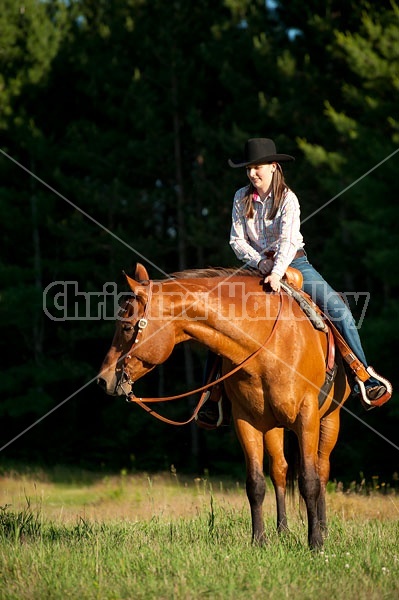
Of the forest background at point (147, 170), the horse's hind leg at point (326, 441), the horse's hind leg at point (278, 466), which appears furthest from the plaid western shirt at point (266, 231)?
the forest background at point (147, 170)

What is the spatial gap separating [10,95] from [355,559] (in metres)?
22.0

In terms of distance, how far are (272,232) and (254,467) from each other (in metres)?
2.07

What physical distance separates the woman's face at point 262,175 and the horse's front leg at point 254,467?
2069 mm

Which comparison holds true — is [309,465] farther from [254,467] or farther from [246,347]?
[246,347]

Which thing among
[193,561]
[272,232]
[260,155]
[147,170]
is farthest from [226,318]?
[147,170]

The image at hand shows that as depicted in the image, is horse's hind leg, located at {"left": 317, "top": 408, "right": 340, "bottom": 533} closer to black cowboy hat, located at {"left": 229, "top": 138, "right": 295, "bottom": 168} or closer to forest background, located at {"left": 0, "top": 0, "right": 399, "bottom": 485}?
black cowboy hat, located at {"left": 229, "top": 138, "right": 295, "bottom": 168}

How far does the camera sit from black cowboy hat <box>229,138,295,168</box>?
258 inches

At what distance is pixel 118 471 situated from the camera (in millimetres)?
23484

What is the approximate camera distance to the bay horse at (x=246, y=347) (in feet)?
19.1

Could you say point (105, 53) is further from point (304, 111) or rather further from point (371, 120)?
point (371, 120)

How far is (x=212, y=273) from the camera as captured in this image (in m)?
6.37

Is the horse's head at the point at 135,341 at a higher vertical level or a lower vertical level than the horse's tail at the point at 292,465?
higher

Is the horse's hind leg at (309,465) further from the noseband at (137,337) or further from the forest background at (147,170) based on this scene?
the forest background at (147,170)

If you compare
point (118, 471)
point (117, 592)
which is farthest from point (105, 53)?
point (117, 592)
